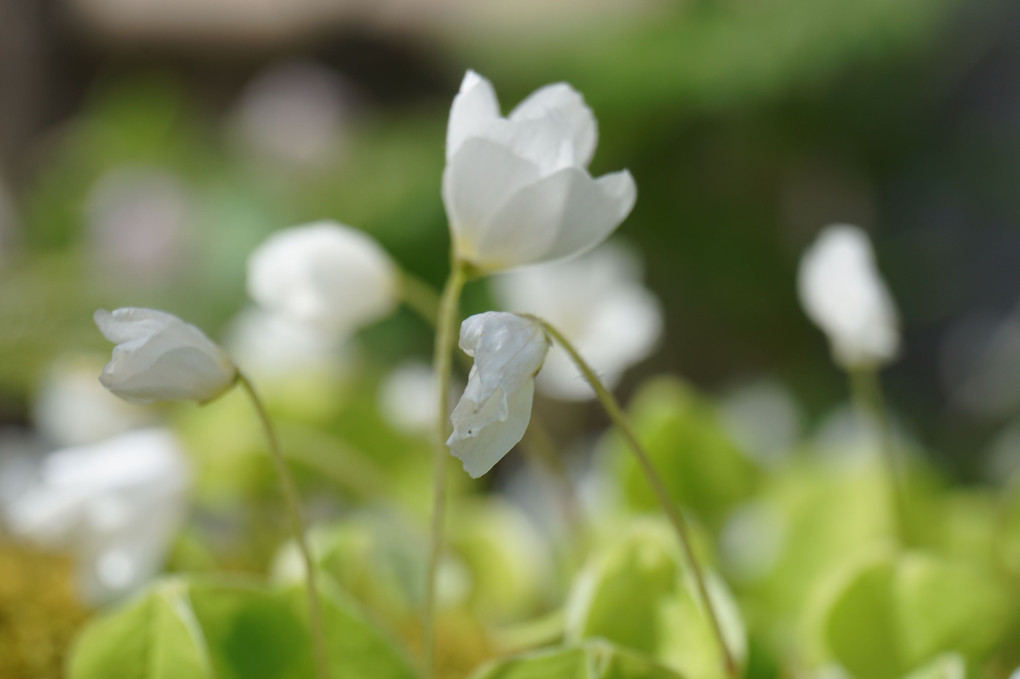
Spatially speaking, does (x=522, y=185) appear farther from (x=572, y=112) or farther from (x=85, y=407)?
(x=85, y=407)

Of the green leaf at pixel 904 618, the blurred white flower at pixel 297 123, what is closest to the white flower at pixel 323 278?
the green leaf at pixel 904 618

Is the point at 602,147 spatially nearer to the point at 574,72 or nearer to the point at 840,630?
the point at 574,72

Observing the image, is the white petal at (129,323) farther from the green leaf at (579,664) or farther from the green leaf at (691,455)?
the green leaf at (691,455)

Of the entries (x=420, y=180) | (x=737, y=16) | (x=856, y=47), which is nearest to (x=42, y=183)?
(x=420, y=180)

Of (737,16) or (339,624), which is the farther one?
(737,16)

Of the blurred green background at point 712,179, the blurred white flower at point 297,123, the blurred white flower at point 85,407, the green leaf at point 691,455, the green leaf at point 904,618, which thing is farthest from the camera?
the blurred white flower at point 297,123
